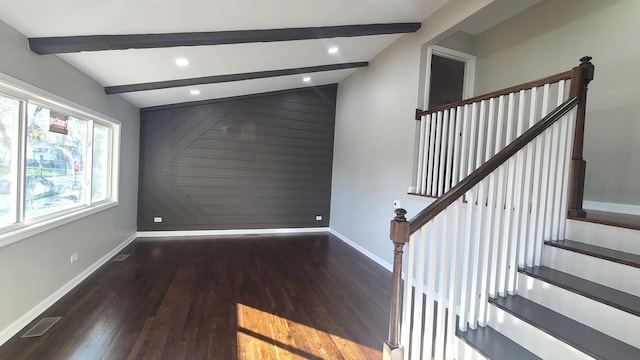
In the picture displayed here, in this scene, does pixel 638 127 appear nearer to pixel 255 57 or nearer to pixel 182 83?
pixel 255 57

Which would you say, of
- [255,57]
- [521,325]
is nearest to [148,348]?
[521,325]

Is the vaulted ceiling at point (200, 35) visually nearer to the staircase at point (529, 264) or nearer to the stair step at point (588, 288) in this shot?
the staircase at point (529, 264)

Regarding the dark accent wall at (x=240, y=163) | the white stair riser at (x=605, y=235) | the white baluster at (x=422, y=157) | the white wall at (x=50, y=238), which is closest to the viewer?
the white stair riser at (x=605, y=235)

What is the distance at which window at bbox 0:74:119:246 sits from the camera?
2250 millimetres

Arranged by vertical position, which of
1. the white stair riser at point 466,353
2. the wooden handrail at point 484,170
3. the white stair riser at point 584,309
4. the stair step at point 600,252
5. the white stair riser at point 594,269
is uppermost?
the wooden handrail at point 484,170

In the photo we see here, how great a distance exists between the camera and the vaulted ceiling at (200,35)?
82.6 inches

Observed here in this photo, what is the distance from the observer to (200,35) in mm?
2617

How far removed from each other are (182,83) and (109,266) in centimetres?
261

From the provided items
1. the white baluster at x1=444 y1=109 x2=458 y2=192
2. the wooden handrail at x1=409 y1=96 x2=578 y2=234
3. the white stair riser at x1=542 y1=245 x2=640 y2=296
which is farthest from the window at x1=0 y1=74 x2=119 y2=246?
the white stair riser at x1=542 y1=245 x2=640 y2=296

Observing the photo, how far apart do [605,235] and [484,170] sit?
102 cm

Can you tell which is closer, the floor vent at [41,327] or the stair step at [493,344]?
the stair step at [493,344]

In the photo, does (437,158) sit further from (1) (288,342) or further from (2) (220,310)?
(2) (220,310)

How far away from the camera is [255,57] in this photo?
11.4 ft

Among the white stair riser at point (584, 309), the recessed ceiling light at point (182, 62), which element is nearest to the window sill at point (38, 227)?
the recessed ceiling light at point (182, 62)
